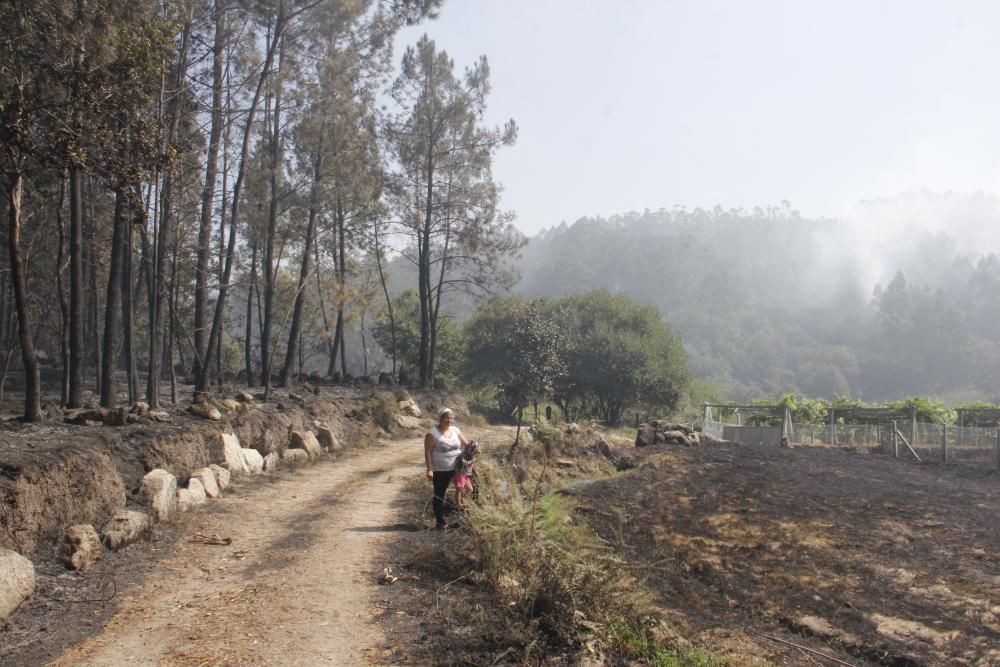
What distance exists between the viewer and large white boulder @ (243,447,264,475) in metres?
13.2

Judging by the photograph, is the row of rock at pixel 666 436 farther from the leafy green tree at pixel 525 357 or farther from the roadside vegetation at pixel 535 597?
the roadside vegetation at pixel 535 597

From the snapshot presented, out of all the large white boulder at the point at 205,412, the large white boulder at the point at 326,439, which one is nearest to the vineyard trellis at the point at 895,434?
the large white boulder at the point at 326,439

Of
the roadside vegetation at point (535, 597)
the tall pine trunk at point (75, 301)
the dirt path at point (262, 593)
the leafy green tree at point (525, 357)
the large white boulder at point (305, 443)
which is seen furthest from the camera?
the leafy green tree at point (525, 357)

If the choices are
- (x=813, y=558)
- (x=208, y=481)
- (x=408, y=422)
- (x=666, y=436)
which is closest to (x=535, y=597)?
(x=813, y=558)

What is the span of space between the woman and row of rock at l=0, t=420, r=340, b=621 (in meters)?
3.21

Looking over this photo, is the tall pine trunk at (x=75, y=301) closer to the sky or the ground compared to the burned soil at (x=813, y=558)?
closer to the sky

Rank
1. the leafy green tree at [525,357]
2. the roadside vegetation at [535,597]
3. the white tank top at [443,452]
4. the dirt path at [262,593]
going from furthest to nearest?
the leafy green tree at [525,357]
the white tank top at [443,452]
the roadside vegetation at [535,597]
the dirt path at [262,593]

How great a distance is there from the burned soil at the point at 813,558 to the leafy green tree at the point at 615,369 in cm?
2509

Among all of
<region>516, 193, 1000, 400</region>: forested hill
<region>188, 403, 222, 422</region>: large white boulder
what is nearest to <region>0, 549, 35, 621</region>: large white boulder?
<region>188, 403, 222, 422</region>: large white boulder

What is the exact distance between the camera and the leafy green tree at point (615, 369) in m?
45.3

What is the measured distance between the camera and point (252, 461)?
1341 cm

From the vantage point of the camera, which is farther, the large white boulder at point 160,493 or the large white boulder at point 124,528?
the large white boulder at point 160,493

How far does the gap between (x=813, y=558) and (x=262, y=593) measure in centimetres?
773

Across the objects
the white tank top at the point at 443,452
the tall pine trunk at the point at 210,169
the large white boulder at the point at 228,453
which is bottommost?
the large white boulder at the point at 228,453
